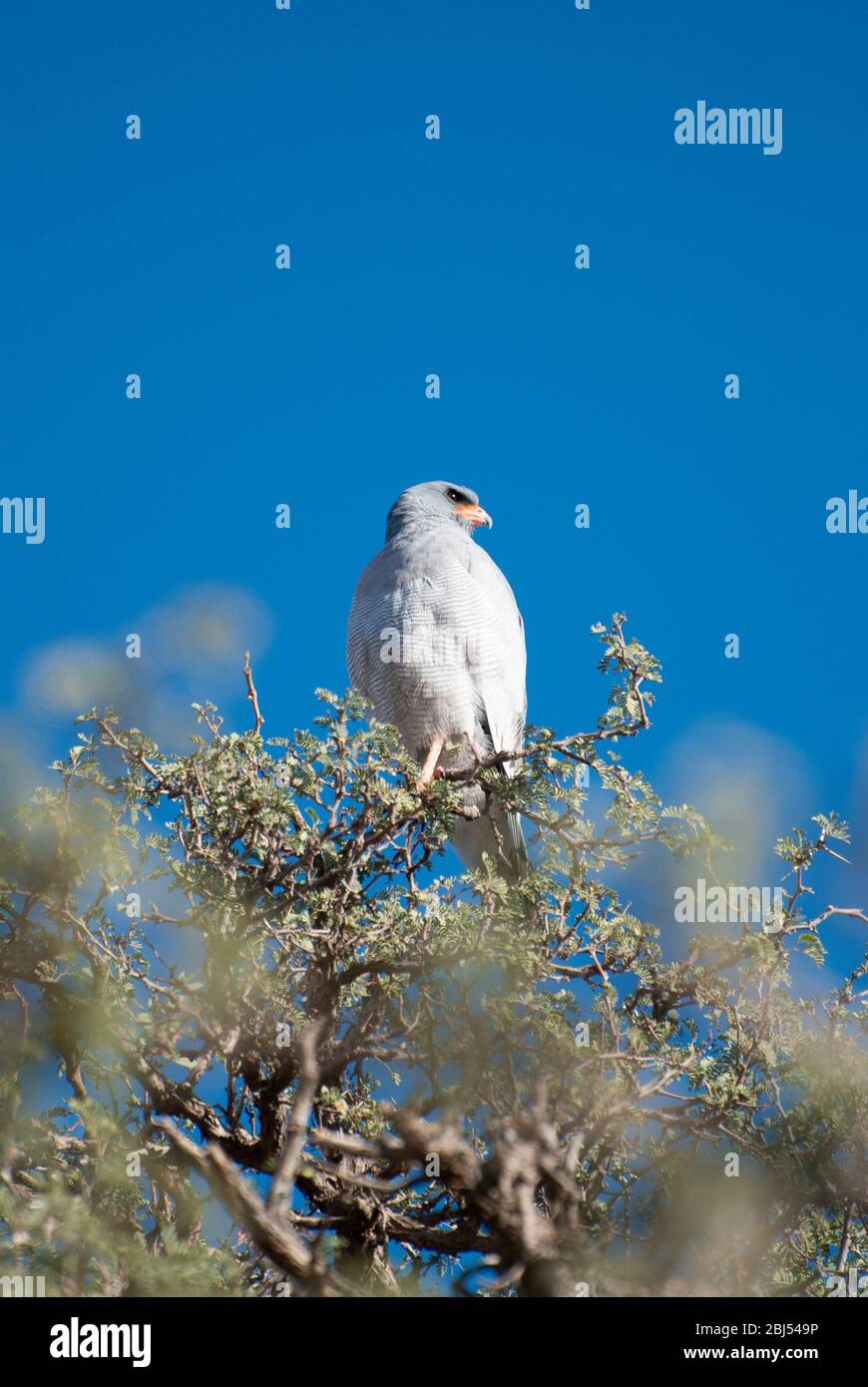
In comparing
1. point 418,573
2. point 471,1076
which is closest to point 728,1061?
point 471,1076

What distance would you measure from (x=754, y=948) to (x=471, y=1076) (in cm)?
129

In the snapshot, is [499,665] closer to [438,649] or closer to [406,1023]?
[438,649]

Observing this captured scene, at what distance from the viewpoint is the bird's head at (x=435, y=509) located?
31.1 feet

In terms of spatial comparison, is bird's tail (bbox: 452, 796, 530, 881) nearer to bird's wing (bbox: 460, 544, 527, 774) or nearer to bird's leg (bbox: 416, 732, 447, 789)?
bird's leg (bbox: 416, 732, 447, 789)

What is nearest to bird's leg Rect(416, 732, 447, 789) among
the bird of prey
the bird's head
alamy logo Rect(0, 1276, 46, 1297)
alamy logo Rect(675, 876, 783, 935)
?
the bird of prey

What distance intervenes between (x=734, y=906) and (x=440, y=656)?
11.2 feet

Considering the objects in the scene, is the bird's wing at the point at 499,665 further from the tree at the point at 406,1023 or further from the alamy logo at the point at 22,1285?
the alamy logo at the point at 22,1285

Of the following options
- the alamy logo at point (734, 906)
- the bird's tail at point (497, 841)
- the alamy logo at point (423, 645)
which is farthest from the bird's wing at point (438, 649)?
the alamy logo at point (734, 906)

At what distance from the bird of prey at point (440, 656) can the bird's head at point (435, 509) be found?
443 mm

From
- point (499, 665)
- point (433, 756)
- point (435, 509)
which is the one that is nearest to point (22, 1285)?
point (433, 756)

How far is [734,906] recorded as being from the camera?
5.47 m
